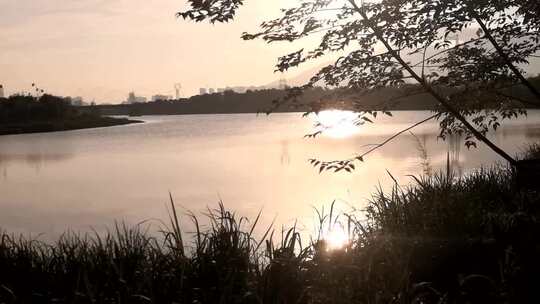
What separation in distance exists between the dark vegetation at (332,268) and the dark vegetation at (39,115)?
73432mm

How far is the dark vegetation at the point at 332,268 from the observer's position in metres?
4.62

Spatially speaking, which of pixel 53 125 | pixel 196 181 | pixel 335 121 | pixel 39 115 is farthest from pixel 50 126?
pixel 335 121

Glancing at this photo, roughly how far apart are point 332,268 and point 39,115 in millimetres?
86866

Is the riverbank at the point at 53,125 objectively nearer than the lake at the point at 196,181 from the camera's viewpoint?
No

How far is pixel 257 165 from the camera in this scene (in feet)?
86.8

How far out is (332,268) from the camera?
5215 mm

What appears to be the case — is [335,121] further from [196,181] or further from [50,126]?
[50,126]

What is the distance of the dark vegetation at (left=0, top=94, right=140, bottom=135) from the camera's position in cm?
7806

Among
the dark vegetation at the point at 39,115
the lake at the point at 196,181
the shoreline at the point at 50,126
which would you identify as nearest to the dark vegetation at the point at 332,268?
the lake at the point at 196,181

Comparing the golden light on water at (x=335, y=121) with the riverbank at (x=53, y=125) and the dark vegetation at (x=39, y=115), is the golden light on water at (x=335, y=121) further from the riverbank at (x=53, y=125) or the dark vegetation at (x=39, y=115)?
the dark vegetation at (x=39, y=115)

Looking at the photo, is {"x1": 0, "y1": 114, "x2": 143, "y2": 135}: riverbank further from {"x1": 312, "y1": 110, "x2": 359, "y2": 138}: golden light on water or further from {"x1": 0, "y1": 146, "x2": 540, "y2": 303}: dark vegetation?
{"x1": 312, "y1": 110, "x2": 359, "y2": 138}: golden light on water

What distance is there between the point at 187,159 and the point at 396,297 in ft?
87.3

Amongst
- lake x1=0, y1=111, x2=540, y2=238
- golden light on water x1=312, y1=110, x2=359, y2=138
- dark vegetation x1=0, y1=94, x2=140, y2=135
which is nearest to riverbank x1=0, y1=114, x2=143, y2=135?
dark vegetation x1=0, y1=94, x2=140, y2=135

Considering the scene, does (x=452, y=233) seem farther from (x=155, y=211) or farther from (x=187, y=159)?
(x=187, y=159)
